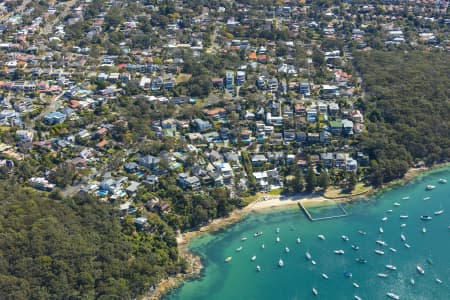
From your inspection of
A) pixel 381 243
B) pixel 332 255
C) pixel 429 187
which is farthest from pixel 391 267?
pixel 429 187

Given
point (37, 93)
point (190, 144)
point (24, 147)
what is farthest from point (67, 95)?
point (190, 144)

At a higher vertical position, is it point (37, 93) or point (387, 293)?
point (37, 93)

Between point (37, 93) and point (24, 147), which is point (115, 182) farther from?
point (37, 93)

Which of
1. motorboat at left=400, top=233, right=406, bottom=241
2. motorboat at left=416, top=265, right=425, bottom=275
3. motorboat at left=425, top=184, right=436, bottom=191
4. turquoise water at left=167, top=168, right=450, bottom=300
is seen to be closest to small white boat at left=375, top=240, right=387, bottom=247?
turquoise water at left=167, top=168, right=450, bottom=300

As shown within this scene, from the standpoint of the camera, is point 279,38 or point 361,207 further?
point 279,38

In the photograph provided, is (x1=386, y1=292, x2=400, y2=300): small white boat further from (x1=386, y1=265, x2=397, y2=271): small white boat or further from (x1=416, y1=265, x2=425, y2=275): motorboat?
(x1=416, y1=265, x2=425, y2=275): motorboat

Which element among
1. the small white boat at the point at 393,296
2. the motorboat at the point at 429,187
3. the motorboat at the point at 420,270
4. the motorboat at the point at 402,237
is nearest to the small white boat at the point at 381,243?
the motorboat at the point at 402,237

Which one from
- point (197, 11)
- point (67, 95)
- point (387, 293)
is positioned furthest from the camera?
point (197, 11)

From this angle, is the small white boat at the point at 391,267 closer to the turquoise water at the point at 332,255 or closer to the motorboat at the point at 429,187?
the turquoise water at the point at 332,255

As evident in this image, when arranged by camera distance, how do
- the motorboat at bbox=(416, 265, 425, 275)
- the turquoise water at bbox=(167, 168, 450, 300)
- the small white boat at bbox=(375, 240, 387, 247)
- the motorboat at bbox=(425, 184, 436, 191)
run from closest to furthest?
the turquoise water at bbox=(167, 168, 450, 300)
the motorboat at bbox=(416, 265, 425, 275)
the small white boat at bbox=(375, 240, 387, 247)
the motorboat at bbox=(425, 184, 436, 191)
